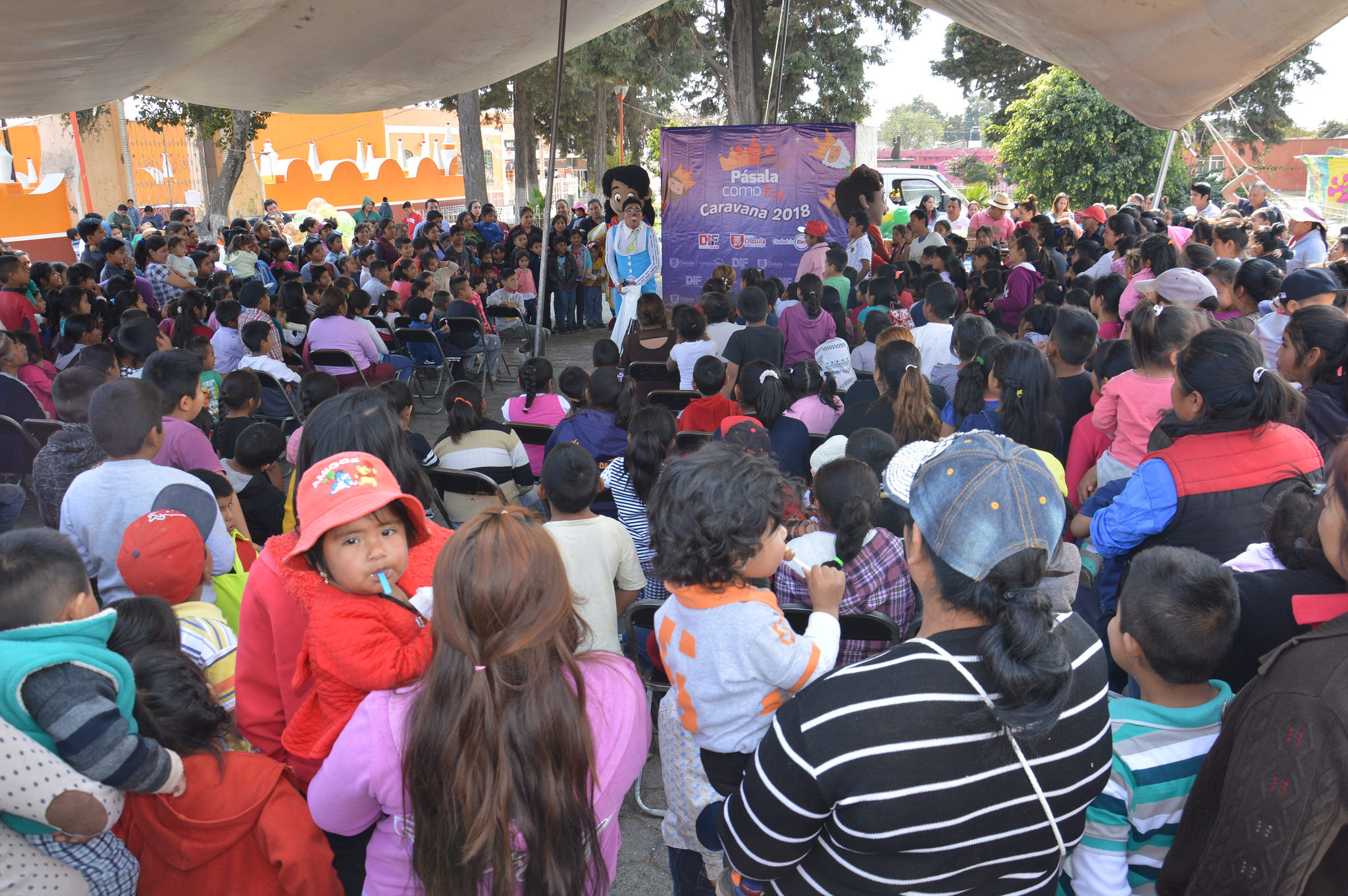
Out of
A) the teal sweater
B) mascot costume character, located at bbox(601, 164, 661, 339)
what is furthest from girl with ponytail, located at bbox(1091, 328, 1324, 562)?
mascot costume character, located at bbox(601, 164, 661, 339)

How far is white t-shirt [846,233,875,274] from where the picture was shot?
8836 mm

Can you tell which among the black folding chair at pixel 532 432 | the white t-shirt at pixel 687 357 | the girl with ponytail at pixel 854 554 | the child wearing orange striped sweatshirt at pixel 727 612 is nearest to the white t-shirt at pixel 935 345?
the white t-shirt at pixel 687 357

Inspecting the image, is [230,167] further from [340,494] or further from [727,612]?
[727,612]

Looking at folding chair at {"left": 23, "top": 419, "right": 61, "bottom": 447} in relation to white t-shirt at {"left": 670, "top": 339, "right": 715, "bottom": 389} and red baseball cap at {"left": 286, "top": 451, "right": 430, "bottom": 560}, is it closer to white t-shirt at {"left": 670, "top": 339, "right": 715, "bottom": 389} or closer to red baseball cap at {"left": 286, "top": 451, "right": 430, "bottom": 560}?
white t-shirt at {"left": 670, "top": 339, "right": 715, "bottom": 389}

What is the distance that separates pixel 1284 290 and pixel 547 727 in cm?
451

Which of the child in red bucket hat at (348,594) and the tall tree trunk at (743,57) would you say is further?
the tall tree trunk at (743,57)

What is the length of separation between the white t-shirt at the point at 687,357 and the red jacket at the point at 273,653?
3812 millimetres

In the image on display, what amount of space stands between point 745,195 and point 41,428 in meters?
7.24

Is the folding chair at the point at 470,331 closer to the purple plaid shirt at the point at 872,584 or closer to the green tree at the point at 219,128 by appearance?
the purple plaid shirt at the point at 872,584

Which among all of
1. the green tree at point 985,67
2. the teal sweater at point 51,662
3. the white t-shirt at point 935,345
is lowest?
the teal sweater at point 51,662

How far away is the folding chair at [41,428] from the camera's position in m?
4.35

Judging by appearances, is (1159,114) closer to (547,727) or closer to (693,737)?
(693,737)

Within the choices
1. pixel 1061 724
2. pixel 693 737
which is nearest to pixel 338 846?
pixel 693 737

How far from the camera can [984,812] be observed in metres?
1.16
